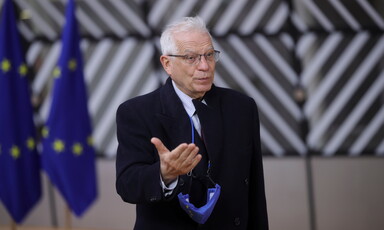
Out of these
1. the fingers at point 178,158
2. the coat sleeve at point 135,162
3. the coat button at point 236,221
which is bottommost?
the coat button at point 236,221

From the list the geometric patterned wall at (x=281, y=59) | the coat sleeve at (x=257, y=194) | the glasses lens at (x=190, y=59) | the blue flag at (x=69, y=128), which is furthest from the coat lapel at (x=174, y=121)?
the geometric patterned wall at (x=281, y=59)

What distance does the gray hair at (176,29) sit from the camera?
2196mm

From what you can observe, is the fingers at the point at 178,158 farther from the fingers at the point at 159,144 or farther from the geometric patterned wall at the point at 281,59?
the geometric patterned wall at the point at 281,59

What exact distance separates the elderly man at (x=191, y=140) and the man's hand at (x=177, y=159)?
0.10 m

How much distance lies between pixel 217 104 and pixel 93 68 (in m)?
4.26

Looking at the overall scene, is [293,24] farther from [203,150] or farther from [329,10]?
[203,150]

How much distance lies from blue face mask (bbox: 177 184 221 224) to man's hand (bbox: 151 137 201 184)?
123 millimetres

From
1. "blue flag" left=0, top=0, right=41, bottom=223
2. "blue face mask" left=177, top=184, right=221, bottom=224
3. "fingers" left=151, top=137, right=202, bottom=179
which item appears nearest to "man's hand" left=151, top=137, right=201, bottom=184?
"fingers" left=151, top=137, right=202, bottom=179

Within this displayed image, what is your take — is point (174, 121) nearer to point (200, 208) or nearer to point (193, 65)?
point (193, 65)

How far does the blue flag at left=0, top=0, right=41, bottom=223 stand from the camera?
5.31m

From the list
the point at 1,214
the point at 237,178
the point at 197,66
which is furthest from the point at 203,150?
the point at 1,214

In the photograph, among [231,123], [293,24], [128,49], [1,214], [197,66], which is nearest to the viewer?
[197,66]

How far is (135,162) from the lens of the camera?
216cm

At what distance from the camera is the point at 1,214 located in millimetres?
6816
